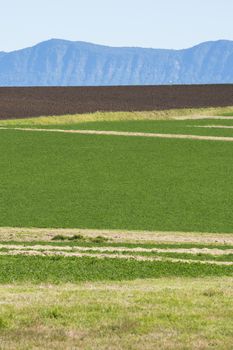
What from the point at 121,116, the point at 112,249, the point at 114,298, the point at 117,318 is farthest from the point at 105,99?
the point at 117,318

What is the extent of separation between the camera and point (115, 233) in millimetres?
38125

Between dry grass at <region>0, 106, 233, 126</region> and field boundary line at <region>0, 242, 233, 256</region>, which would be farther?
dry grass at <region>0, 106, 233, 126</region>

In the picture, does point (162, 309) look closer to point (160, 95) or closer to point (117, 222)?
point (117, 222)

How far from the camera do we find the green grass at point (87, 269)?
902 inches

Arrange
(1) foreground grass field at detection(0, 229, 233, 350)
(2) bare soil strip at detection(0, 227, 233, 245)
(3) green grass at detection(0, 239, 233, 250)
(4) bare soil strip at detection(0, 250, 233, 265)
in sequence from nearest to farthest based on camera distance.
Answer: (1) foreground grass field at detection(0, 229, 233, 350) → (4) bare soil strip at detection(0, 250, 233, 265) → (3) green grass at detection(0, 239, 233, 250) → (2) bare soil strip at detection(0, 227, 233, 245)

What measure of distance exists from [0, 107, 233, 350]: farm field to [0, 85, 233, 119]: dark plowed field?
7.18 metres

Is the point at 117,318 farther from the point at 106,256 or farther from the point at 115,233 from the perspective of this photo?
the point at 115,233

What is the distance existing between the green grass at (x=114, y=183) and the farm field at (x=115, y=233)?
0.24 feet

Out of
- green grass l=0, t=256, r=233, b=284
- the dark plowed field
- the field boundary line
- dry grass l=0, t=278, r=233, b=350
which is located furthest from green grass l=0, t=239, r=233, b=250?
the dark plowed field

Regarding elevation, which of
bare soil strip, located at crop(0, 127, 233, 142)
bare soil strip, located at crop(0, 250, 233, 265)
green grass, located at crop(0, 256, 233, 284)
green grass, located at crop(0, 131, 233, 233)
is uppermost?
green grass, located at crop(0, 256, 233, 284)

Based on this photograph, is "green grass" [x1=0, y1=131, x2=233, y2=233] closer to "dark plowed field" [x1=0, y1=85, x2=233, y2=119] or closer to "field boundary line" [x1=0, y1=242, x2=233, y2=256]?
"field boundary line" [x1=0, y1=242, x2=233, y2=256]

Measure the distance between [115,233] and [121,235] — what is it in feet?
2.48

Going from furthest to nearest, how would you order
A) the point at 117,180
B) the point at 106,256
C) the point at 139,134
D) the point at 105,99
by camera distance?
the point at 105,99
the point at 139,134
the point at 117,180
the point at 106,256

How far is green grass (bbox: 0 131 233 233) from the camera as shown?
42562 mm
